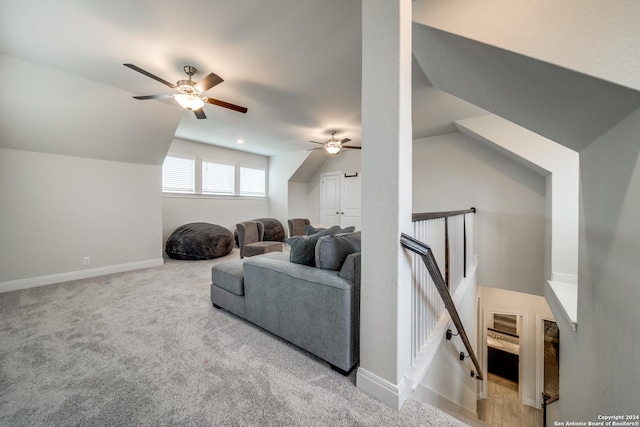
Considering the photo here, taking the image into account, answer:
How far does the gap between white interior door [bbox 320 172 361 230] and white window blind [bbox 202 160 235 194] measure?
265 centimetres

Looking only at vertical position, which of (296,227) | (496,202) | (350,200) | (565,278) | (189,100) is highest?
(189,100)

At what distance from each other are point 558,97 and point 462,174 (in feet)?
11.9

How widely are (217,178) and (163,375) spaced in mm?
5171

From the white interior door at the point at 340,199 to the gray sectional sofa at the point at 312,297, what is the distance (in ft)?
14.6

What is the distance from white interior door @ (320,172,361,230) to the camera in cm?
654

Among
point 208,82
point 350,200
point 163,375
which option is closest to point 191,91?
point 208,82

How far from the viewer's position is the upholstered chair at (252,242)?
4.36 meters

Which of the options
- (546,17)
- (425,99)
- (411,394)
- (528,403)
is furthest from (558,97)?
(528,403)

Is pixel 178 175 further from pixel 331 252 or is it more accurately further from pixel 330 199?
pixel 331 252

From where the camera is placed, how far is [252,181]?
6902 mm

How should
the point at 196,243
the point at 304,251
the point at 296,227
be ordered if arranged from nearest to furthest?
the point at 304,251, the point at 196,243, the point at 296,227

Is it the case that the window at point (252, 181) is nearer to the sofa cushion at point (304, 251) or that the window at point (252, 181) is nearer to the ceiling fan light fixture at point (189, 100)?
the ceiling fan light fixture at point (189, 100)

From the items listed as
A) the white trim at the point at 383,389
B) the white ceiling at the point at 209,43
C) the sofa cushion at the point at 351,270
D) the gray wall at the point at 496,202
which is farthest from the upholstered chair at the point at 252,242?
the gray wall at the point at 496,202

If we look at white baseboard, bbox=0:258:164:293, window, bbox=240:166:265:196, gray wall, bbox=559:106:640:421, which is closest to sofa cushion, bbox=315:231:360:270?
gray wall, bbox=559:106:640:421
